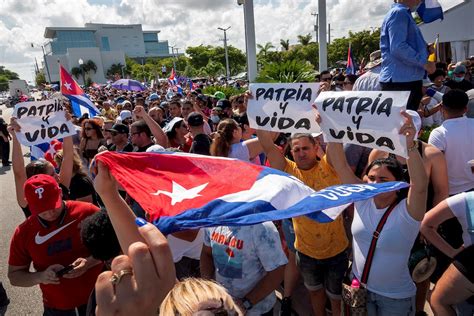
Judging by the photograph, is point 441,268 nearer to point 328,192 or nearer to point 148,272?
point 328,192

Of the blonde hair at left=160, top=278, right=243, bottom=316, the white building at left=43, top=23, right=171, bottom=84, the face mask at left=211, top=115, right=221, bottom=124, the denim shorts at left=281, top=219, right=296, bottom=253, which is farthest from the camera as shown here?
the white building at left=43, top=23, right=171, bottom=84

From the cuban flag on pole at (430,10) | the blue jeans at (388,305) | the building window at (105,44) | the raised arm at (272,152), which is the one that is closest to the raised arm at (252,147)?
the raised arm at (272,152)

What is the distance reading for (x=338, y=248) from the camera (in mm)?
3084

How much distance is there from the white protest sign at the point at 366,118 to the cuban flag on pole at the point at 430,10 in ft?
7.77

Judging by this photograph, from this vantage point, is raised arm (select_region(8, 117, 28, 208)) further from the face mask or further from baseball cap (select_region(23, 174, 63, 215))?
the face mask

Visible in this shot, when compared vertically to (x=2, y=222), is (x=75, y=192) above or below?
above

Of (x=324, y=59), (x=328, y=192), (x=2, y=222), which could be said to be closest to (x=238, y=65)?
(x=324, y=59)

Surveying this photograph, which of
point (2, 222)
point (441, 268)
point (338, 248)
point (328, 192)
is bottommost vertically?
point (2, 222)

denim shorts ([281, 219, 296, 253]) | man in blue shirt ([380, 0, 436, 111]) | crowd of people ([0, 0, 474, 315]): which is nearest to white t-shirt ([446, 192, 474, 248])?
crowd of people ([0, 0, 474, 315])

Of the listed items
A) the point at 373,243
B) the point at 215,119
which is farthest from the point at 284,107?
the point at 215,119

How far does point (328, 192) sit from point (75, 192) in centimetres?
307

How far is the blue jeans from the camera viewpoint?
2521 millimetres

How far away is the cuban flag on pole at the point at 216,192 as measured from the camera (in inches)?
78.3

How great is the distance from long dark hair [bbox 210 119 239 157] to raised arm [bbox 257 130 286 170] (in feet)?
2.22
